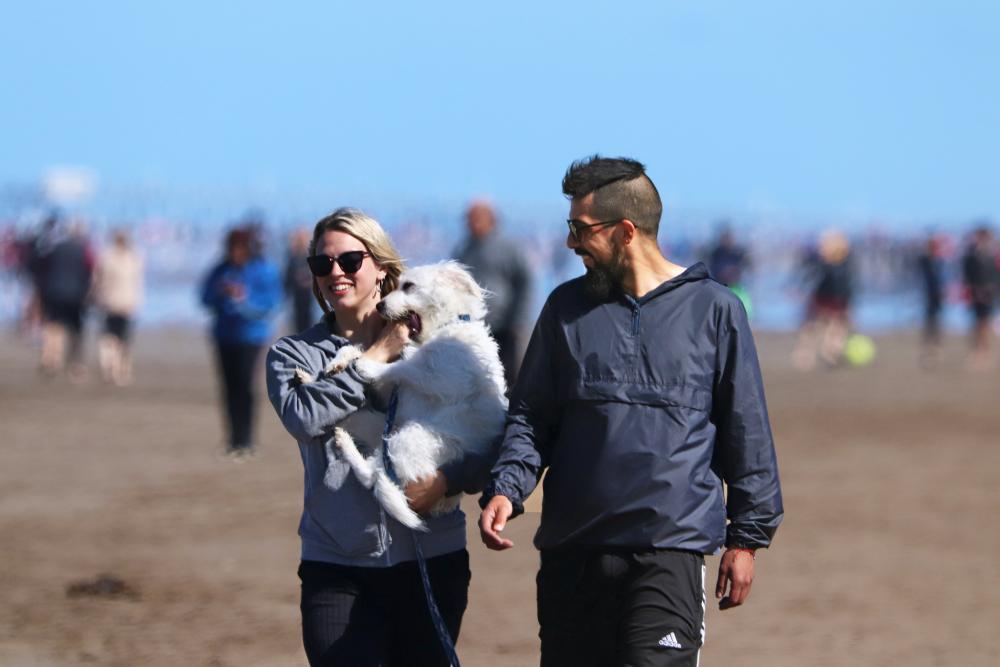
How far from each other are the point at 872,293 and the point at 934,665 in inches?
1653

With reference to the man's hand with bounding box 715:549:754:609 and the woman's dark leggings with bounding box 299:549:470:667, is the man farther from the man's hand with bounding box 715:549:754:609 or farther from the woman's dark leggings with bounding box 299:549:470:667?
the woman's dark leggings with bounding box 299:549:470:667

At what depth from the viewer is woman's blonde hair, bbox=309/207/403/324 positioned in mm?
4477

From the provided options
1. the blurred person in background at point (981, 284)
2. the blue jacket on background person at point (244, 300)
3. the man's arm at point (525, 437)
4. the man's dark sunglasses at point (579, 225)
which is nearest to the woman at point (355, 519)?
the man's arm at point (525, 437)

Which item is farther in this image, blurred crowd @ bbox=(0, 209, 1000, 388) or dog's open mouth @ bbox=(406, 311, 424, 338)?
blurred crowd @ bbox=(0, 209, 1000, 388)

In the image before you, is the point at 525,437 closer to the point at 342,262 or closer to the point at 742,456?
the point at 742,456

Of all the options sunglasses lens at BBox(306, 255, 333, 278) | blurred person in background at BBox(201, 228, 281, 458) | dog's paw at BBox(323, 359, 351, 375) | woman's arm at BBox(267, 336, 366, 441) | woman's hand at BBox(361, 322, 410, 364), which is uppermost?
sunglasses lens at BBox(306, 255, 333, 278)

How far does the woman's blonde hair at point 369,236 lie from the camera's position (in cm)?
448

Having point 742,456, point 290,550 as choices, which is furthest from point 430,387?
point 290,550

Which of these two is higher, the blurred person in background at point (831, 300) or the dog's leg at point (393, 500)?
the dog's leg at point (393, 500)

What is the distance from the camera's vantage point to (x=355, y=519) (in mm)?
4293


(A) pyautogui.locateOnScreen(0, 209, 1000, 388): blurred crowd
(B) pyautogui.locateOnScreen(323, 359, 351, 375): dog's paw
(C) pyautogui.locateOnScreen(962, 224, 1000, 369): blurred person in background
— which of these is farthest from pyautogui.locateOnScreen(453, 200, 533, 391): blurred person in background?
(C) pyautogui.locateOnScreen(962, 224, 1000, 369): blurred person in background

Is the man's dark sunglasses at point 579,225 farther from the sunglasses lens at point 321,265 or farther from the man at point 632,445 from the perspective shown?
the sunglasses lens at point 321,265

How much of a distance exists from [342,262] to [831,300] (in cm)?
2035

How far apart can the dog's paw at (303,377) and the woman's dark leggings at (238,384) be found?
820 cm
